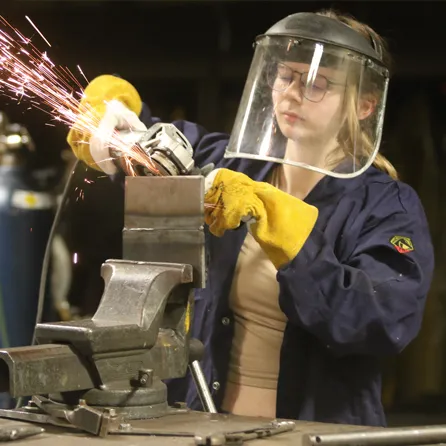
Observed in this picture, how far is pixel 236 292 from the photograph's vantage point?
2.02 m

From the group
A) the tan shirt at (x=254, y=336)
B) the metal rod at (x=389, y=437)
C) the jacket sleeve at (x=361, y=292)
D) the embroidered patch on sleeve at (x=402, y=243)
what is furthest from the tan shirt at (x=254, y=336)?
the metal rod at (x=389, y=437)

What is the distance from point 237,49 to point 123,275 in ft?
4.94

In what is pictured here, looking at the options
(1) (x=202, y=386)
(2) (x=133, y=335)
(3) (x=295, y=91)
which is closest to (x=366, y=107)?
(3) (x=295, y=91)

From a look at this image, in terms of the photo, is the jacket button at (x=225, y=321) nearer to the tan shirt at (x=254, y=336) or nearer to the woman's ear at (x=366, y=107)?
the tan shirt at (x=254, y=336)

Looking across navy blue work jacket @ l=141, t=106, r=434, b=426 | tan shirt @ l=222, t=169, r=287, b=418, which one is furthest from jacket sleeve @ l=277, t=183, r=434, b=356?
tan shirt @ l=222, t=169, r=287, b=418

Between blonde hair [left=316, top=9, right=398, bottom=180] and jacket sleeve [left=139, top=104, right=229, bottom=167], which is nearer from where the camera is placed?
blonde hair [left=316, top=9, right=398, bottom=180]

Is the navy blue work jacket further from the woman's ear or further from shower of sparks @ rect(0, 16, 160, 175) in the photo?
shower of sparks @ rect(0, 16, 160, 175)

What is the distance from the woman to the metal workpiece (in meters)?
0.29

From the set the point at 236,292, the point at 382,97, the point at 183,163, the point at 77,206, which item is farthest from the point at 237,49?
the point at 183,163

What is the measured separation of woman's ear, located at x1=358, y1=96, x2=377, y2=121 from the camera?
6.73 feet

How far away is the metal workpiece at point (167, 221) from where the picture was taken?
1598 millimetres

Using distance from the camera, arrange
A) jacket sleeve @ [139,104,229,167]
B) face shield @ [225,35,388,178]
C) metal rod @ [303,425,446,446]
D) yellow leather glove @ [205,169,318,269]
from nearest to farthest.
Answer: metal rod @ [303,425,446,446] < yellow leather glove @ [205,169,318,269] < face shield @ [225,35,388,178] < jacket sleeve @ [139,104,229,167]

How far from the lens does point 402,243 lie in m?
1.89

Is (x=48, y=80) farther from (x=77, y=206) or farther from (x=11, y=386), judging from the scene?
(x=11, y=386)
